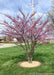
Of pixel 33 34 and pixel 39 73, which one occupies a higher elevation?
pixel 33 34

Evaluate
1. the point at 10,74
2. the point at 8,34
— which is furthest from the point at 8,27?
the point at 10,74

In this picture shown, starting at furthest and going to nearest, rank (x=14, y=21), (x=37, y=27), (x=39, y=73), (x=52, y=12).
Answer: (x=52, y=12), (x=37, y=27), (x=14, y=21), (x=39, y=73)

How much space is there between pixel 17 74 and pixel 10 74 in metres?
0.36

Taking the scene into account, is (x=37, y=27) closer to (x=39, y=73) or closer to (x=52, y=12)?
(x=39, y=73)

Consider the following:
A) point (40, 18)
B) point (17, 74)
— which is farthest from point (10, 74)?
point (40, 18)

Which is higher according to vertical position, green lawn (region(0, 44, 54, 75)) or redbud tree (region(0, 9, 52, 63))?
redbud tree (region(0, 9, 52, 63))

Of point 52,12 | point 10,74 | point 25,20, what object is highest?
point 52,12

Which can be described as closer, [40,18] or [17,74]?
[17,74]

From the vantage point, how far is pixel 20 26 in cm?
573

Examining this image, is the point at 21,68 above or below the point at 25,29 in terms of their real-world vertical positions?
below

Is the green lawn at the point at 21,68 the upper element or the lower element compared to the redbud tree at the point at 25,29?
lower

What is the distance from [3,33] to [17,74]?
7.84 ft

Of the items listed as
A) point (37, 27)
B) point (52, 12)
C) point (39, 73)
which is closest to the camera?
point (39, 73)

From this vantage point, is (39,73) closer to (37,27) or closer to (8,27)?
(37,27)
